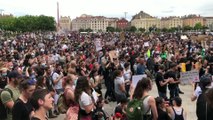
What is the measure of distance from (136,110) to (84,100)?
899 mm

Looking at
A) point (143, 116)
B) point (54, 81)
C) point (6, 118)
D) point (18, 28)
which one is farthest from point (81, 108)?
point (18, 28)

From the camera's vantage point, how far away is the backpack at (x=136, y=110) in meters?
5.68

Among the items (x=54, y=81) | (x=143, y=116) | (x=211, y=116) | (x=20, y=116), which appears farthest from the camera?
(x=54, y=81)

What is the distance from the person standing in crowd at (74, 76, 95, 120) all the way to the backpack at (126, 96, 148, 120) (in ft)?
2.20

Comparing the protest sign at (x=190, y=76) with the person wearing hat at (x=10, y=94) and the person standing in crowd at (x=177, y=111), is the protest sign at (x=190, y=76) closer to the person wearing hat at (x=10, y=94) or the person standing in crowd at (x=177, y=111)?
the person standing in crowd at (x=177, y=111)

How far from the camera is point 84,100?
5371 mm

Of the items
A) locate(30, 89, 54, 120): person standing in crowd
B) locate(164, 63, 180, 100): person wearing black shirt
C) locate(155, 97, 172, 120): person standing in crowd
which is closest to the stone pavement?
locate(164, 63, 180, 100): person wearing black shirt

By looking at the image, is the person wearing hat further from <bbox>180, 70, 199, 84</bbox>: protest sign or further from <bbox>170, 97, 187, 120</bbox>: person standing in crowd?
<bbox>180, 70, 199, 84</bbox>: protest sign

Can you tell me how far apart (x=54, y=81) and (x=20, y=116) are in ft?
19.7

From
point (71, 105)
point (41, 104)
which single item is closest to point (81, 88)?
point (71, 105)

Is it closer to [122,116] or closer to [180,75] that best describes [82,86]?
[122,116]

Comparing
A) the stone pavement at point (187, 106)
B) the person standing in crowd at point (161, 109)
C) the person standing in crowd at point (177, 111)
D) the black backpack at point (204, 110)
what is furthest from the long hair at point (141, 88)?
the stone pavement at point (187, 106)

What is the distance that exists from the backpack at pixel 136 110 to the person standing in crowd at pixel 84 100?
672mm

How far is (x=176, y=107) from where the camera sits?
7129 mm
